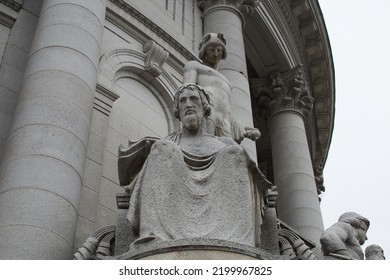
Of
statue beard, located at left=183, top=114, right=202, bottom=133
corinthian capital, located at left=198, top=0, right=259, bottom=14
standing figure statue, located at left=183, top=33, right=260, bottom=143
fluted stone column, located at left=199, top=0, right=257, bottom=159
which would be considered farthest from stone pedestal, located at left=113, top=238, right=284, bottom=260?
corinthian capital, located at left=198, top=0, right=259, bottom=14

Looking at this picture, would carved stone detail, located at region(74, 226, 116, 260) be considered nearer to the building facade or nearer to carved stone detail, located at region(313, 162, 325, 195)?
the building facade

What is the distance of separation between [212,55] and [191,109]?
2766mm

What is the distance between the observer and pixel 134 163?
30.3 ft

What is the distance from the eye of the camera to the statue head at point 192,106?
866cm

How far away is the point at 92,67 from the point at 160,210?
4947 mm

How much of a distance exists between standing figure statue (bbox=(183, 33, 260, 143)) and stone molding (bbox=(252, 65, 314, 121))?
12200mm

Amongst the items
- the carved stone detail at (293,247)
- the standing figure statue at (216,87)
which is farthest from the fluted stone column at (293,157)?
the carved stone detail at (293,247)

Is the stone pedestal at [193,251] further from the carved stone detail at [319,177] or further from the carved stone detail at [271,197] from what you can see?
the carved stone detail at [319,177]

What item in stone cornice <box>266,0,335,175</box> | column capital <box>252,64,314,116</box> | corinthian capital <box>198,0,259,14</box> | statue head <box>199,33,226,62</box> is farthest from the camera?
stone cornice <box>266,0,335,175</box>

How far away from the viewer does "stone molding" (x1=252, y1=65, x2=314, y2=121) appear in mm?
23281

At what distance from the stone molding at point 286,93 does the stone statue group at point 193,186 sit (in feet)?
45.9
